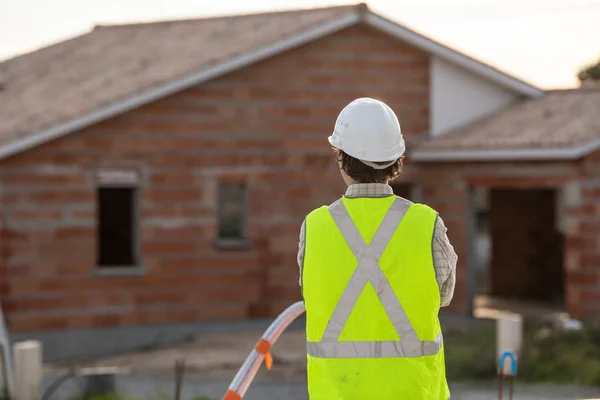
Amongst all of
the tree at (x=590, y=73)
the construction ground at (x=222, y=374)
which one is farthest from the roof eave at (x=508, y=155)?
the tree at (x=590, y=73)

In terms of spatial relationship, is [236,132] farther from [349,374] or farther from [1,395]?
[349,374]

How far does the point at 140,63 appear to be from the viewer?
799 inches

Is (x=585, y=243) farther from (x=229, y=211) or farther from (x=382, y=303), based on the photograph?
(x=382, y=303)

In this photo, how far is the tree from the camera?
1874 inches

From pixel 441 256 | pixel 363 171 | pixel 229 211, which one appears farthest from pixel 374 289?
pixel 229 211

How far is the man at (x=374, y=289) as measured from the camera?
3934mm

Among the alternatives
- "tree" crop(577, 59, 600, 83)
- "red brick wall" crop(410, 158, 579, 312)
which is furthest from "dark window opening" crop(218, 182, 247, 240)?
"tree" crop(577, 59, 600, 83)

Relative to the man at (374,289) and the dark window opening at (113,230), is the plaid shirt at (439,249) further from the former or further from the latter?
the dark window opening at (113,230)

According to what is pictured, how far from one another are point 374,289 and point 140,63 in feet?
54.9

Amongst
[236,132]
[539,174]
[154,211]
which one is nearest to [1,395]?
[154,211]

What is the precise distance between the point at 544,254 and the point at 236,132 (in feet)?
23.8

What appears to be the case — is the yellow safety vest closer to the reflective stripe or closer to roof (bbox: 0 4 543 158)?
the reflective stripe

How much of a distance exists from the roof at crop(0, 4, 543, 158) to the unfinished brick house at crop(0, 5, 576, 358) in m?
0.04

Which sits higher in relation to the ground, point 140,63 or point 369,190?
point 140,63
